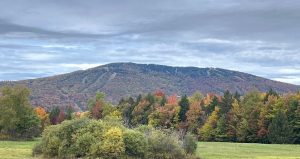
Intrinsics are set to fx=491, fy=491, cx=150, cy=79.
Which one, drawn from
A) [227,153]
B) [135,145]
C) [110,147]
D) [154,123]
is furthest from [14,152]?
[154,123]

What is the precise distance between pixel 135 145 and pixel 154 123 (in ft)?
237

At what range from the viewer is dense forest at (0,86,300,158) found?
64.6 m

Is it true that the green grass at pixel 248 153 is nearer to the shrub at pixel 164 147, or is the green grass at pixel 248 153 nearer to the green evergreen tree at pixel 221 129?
the shrub at pixel 164 147

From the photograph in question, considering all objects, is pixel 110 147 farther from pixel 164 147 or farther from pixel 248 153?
pixel 248 153

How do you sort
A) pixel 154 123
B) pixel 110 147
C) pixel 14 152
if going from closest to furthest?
pixel 110 147
pixel 14 152
pixel 154 123

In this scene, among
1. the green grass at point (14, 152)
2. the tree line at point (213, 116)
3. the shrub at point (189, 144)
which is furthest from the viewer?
the tree line at point (213, 116)

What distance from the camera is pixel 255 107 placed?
117 metres

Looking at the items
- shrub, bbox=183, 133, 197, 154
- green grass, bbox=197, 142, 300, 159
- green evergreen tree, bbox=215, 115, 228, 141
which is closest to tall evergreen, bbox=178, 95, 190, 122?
green evergreen tree, bbox=215, 115, 228, 141

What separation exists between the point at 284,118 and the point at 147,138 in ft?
173

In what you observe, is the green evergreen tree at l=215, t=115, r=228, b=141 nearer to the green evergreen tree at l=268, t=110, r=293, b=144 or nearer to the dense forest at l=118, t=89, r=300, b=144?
the dense forest at l=118, t=89, r=300, b=144

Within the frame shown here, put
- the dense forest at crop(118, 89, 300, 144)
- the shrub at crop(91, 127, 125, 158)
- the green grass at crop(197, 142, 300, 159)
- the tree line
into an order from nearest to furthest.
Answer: the shrub at crop(91, 127, 125, 158) < the green grass at crop(197, 142, 300, 159) < the tree line < the dense forest at crop(118, 89, 300, 144)

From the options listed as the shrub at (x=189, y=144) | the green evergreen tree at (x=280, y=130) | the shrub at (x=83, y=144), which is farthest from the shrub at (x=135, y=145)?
the green evergreen tree at (x=280, y=130)

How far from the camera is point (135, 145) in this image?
64.4 metres

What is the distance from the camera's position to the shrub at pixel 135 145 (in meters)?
64.4
